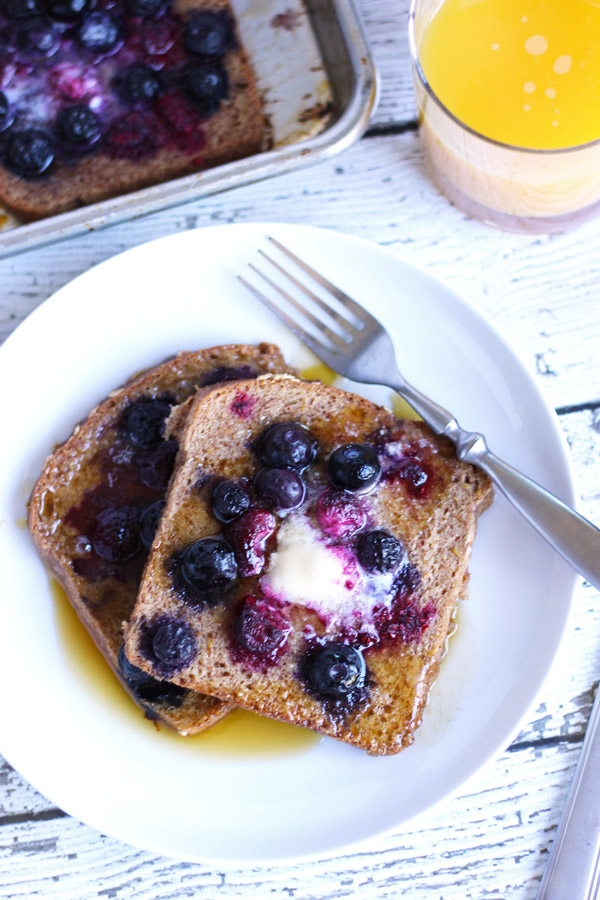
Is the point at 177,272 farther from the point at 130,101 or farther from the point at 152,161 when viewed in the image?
the point at 130,101

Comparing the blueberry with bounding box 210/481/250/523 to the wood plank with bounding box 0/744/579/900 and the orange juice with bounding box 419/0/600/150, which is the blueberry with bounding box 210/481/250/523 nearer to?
the wood plank with bounding box 0/744/579/900

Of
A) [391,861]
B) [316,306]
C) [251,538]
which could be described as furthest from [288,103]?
[391,861]

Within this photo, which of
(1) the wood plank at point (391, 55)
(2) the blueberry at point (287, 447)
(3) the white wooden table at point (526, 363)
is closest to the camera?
(2) the blueberry at point (287, 447)

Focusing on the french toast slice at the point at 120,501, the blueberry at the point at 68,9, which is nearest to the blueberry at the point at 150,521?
the french toast slice at the point at 120,501

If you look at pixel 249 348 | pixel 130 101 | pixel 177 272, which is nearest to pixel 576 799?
pixel 249 348

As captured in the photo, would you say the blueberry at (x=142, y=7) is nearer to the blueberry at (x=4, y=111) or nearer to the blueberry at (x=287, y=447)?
the blueberry at (x=4, y=111)
